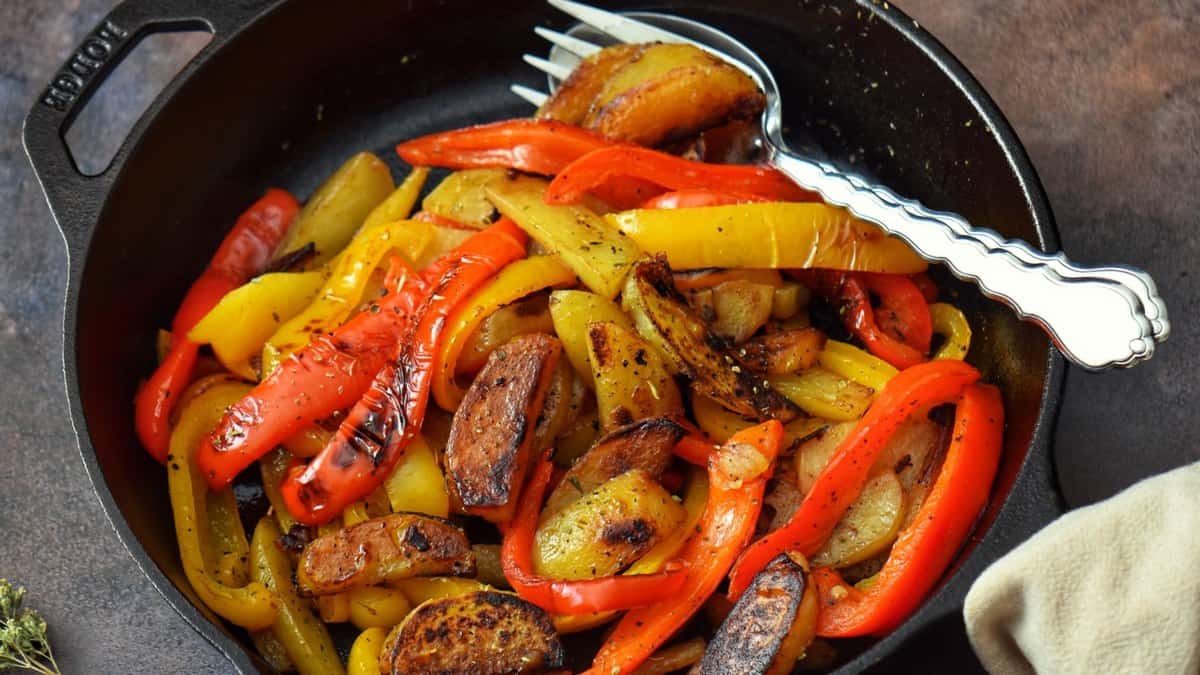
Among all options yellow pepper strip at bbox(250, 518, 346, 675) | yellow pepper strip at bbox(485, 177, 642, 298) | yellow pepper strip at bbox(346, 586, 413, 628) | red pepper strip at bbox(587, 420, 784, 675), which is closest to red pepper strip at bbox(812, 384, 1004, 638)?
red pepper strip at bbox(587, 420, 784, 675)

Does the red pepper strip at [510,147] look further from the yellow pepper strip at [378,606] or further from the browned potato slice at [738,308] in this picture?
the yellow pepper strip at [378,606]

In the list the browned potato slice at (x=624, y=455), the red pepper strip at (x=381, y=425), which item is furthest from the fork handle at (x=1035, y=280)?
the red pepper strip at (x=381, y=425)

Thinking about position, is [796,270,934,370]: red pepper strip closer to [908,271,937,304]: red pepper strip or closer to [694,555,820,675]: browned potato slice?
[908,271,937,304]: red pepper strip

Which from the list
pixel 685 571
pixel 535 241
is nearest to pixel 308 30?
pixel 535 241

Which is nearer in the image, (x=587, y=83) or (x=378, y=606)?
(x=378, y=606)

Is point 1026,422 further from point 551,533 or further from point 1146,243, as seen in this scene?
point 551,533

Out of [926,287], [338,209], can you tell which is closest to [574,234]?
[338,209]

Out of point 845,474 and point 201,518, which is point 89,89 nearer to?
point 201,518
